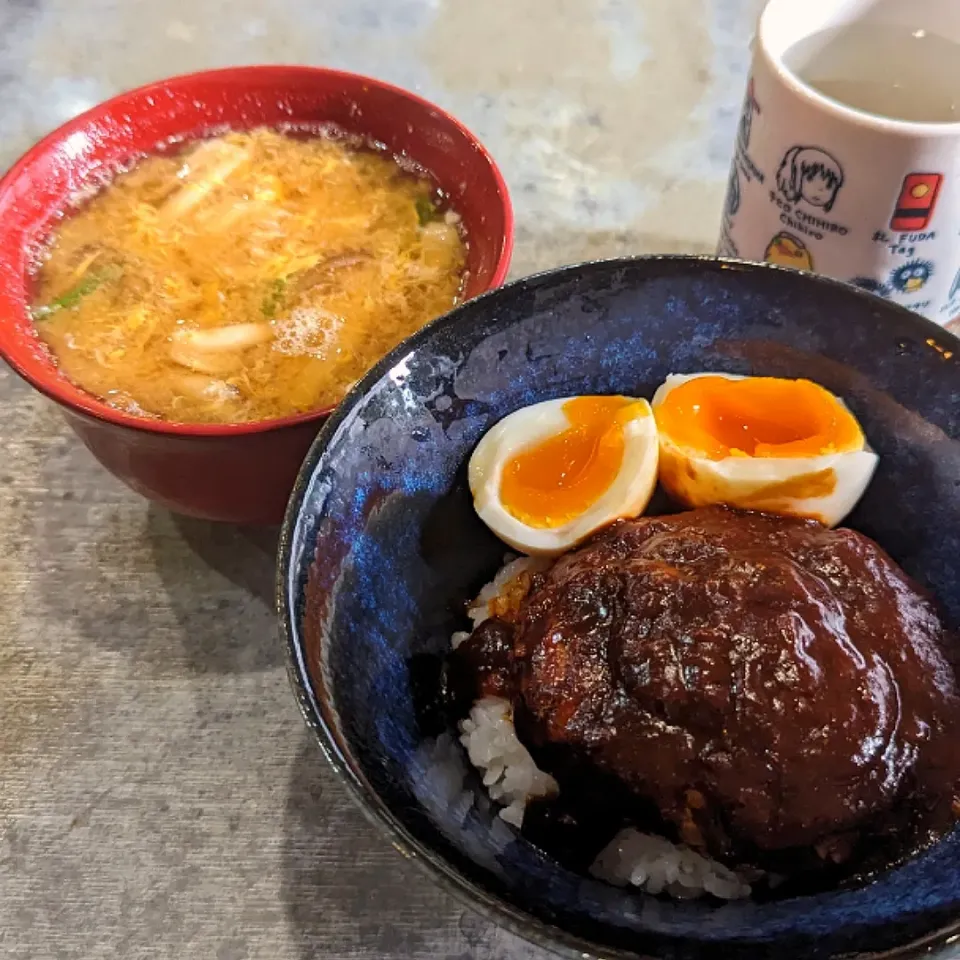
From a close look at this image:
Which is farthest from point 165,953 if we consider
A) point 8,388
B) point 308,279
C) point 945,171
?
point 945,171

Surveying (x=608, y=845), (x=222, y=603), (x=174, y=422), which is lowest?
(x=222, y=603)

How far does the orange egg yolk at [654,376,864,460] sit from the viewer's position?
1.04 m

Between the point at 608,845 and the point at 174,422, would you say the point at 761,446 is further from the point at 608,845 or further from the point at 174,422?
the point at 174,422

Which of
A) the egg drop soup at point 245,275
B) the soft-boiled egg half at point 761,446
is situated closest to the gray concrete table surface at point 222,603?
the egg drop soup at point 245,275

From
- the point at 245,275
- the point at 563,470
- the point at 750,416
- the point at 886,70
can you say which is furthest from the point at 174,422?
the point at 886,70

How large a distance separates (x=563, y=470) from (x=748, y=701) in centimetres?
35

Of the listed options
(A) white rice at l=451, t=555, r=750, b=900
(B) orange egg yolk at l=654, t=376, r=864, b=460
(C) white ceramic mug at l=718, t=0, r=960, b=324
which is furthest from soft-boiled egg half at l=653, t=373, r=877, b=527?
(C) white ceramic mug at l=718, t=0, r=960, b=324

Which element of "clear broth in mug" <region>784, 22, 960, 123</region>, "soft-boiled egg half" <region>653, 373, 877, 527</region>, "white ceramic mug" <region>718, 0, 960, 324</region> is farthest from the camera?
"clear broth in mug" <region>784, 22, 960, 123</region>

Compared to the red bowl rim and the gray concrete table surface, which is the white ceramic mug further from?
the gray concrete table surface

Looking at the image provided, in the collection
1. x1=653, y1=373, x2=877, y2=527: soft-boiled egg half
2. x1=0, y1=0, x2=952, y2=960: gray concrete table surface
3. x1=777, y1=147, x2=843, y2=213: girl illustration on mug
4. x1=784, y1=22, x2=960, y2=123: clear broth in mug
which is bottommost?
x1=0, y1=0, x2=952, y2=960: gray concrete table surface

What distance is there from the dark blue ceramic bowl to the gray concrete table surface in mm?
166

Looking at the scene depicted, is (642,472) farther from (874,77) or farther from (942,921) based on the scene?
(874,77)

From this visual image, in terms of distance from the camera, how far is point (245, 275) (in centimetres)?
135

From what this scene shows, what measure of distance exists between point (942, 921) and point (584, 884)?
28cm
